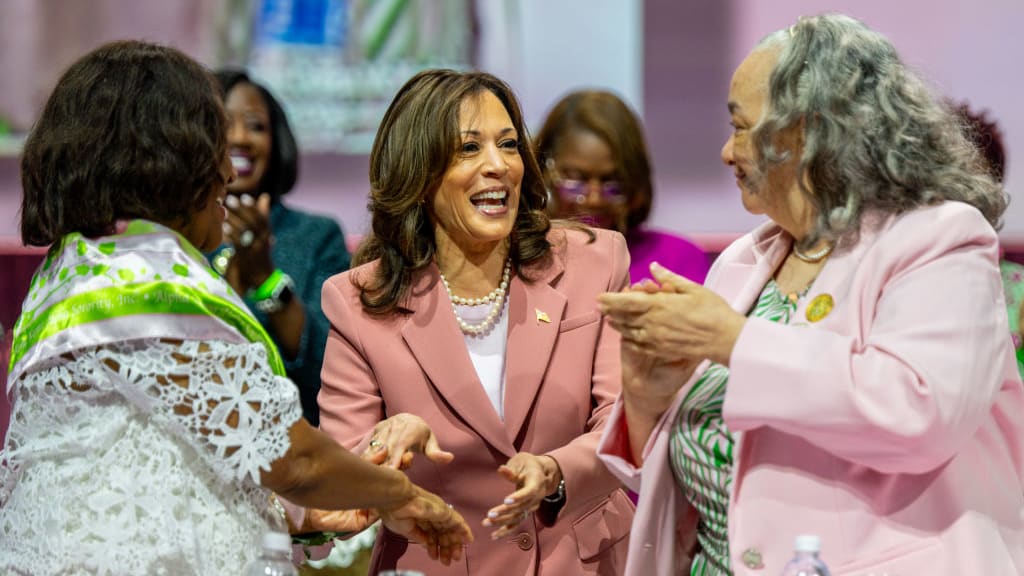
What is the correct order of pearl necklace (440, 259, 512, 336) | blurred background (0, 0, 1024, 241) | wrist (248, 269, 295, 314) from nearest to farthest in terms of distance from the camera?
pearl necklace (440, 259, 512, 336) < wrist (248, 269, 295, 314) < blurred background (0, 0, 1024, 241)

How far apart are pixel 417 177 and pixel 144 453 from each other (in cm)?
104

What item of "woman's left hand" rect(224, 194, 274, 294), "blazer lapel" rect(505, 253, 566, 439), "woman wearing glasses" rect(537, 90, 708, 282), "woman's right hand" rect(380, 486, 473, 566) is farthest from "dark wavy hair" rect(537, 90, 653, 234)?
"woman's right hand" rect(380, 486, 473, 566)

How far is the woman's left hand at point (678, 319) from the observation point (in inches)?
90.8

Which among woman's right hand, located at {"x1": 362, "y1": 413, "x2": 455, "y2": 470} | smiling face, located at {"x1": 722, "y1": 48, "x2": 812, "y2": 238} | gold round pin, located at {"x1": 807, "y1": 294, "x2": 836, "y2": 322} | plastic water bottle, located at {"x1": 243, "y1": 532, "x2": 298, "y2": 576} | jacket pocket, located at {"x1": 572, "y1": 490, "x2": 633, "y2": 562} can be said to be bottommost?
jacket pocket, located at {"x1": 572, "y1": 490, "x2": 633, "y2": 562}

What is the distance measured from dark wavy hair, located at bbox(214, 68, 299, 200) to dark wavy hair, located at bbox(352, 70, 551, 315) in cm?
137

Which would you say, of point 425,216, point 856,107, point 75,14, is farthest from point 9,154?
point 856,107

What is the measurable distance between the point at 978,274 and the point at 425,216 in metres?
1.38

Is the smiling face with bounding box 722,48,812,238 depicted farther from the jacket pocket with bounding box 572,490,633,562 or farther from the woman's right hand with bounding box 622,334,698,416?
the jacket pocket with bounding box 572,490,633,562

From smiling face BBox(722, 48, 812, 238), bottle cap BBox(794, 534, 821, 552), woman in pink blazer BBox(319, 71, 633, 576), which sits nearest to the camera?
bottle cap BBox(794, 534, 821, 552)

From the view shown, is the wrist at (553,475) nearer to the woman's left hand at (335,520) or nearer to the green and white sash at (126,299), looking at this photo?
the woman's left hand at (335,520)

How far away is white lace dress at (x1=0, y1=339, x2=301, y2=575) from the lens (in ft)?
7.45

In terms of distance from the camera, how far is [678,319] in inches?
91.6

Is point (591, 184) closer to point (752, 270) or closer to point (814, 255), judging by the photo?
point (752, 270)

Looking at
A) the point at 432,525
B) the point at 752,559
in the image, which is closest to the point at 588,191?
the point at 432,525
